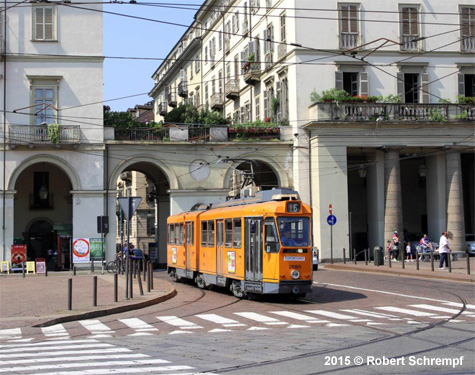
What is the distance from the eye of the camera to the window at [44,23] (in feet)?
133

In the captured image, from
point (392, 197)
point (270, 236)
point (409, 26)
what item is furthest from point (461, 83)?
point (270, 236)

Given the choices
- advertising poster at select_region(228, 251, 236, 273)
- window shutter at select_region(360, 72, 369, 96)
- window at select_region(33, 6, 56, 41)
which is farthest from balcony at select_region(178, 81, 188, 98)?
advertising poster at select_region(228, 251, 236, 273)

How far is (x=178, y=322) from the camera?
52.2ft

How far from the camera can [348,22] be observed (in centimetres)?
4316

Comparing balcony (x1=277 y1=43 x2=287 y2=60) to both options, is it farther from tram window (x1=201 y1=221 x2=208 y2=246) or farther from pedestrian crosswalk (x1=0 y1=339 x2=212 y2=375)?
pedestrian crosswalk (x1=0 y1=339 x2=212 y2=375)

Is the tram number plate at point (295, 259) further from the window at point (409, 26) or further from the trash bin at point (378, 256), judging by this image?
the window at point (409, 26)

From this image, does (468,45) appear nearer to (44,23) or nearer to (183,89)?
(44,23)

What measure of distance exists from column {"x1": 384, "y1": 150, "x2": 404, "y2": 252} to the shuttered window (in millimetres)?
7570

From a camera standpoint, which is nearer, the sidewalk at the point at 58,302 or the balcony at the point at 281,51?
the sidewalk at the point at 58,302

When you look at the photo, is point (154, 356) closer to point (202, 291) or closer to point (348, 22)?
point (202, 291)

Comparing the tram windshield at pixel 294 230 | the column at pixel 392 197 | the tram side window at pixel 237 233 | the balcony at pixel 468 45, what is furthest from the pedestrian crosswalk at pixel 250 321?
the balcony at pixel 468 45

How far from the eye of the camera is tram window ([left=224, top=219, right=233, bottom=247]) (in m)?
22.3

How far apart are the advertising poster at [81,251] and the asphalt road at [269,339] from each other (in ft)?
64.5

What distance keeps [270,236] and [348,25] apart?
26.2 m
